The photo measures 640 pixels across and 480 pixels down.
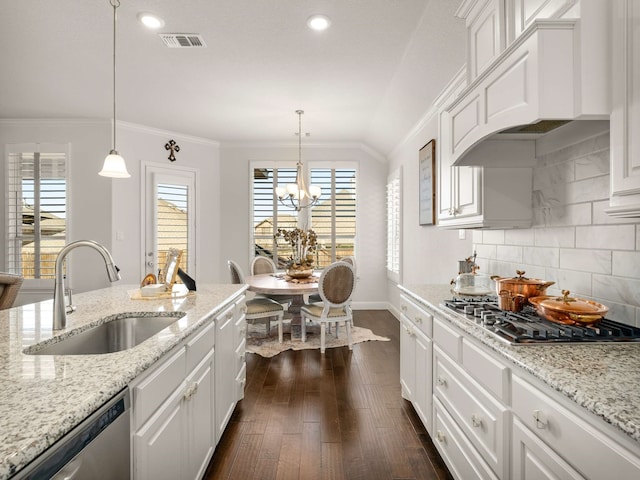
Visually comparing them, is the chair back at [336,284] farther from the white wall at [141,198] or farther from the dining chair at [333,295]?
the white wall at [141,198]

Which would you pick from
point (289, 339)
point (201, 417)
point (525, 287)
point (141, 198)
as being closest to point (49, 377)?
point (201, 417)

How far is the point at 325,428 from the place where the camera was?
232cm

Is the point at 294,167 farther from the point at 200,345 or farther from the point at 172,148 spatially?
the point at 200,345

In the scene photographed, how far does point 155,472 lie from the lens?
3.81 feet

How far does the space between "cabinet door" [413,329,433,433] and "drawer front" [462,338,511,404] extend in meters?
0.51

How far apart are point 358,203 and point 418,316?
3857 millimetres

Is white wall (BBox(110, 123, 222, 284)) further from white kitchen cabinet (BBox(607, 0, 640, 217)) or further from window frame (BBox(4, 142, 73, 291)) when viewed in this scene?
white kitchen cabinet (BBox(607, 0, 640, 217))

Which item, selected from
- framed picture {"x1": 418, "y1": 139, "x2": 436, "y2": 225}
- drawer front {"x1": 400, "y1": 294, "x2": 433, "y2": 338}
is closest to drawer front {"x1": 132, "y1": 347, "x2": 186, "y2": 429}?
drawer front {"x1": 400, "y1": 294, "x2": 433, "y2": 338}

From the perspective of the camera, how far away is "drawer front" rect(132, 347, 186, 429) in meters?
1.06

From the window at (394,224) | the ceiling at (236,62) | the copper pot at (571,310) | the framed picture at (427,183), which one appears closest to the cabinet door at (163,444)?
the copper pot at (571,310)

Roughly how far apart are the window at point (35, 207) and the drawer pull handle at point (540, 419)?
17.9 feet

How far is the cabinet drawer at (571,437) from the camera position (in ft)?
2.54

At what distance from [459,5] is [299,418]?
286 cm

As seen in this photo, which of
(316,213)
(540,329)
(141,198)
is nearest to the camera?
(540,329)
